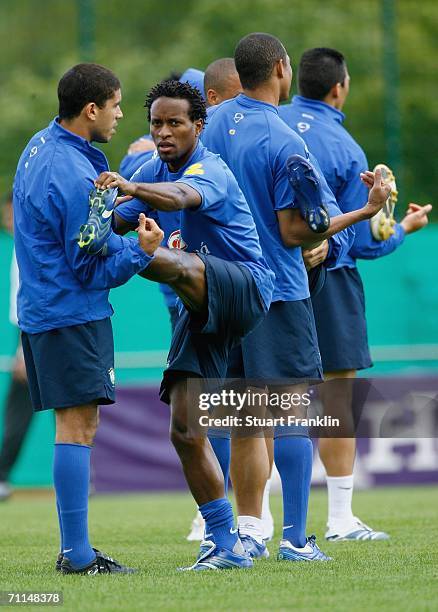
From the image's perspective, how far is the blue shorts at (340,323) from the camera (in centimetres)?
697

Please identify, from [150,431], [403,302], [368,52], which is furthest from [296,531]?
[368,52]

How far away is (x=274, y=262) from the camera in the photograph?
5.85m

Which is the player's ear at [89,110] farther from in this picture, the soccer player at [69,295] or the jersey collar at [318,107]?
the jersey collar at [318,107]

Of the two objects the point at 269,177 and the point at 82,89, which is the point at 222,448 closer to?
the point at 269,177

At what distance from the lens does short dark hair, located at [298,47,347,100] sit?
7180 millimetres

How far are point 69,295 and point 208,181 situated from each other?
0.76m

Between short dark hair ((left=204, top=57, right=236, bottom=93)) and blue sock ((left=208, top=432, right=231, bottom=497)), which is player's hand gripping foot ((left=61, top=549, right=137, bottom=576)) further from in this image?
short dark hair ((left=204, top=57, right=236, bottom=93))

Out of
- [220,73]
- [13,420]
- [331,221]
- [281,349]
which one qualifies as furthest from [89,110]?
[13,420]

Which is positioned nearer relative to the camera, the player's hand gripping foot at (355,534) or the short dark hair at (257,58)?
the short dark hair at (257,58)

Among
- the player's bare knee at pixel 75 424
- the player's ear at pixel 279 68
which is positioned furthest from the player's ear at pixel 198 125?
the player's bare knee at pixel 75 424

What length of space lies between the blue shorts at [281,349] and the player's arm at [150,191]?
1003 mm

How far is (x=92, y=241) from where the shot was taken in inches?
198

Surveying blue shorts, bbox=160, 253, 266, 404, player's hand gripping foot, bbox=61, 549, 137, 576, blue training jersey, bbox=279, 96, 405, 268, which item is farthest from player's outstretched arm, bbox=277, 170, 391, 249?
player's hand gripping foot, bbox=61, 549, 137, 576

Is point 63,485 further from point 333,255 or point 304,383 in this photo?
point 333,255
